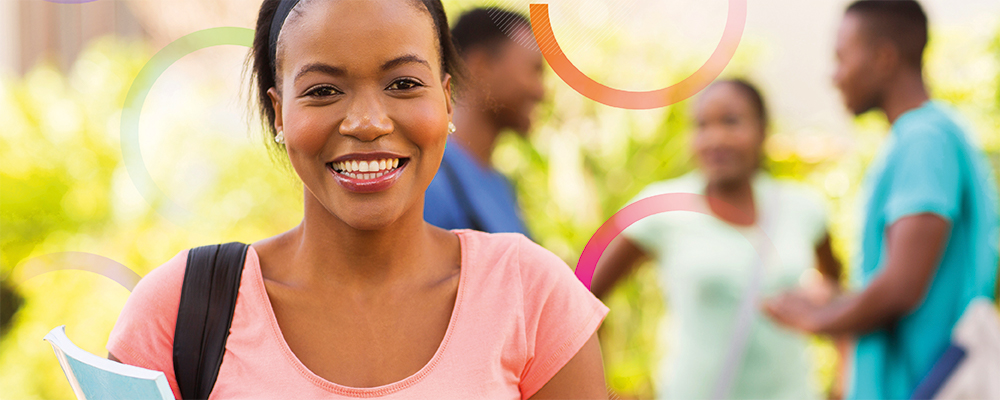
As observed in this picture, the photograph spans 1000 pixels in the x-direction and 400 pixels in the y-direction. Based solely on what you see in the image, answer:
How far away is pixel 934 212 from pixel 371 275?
6.50 feet

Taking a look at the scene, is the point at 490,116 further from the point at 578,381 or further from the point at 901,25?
the point at 901,25

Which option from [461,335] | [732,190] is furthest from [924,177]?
[461,335]

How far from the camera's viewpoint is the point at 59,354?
1217mm

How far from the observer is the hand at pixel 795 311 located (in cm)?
279

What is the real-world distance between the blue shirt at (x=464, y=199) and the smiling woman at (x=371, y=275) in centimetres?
60

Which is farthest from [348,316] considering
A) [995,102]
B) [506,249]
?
[995,102]

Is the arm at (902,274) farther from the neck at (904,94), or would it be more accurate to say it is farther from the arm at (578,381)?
the arm at (578,381)

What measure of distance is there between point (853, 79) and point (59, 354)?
109 inches

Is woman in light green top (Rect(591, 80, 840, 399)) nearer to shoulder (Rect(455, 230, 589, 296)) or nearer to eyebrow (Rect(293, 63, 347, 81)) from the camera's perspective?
shoulder (Rect(455, 230, 589, 296))

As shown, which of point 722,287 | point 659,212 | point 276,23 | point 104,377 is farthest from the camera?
point 659,212

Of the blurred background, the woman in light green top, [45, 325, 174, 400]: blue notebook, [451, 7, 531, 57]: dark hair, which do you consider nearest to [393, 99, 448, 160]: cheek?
[45, 325, 174, 400]: blue notebook

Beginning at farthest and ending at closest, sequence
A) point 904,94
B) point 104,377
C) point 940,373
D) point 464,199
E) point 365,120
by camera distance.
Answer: point 904,94
point 940,373
point 464,199
point 365,120
point 104,377

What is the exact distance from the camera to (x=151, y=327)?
4.30ft

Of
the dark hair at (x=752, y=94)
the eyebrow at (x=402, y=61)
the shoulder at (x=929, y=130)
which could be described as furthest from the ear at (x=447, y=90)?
the dark hair at (x=752, y=94)
